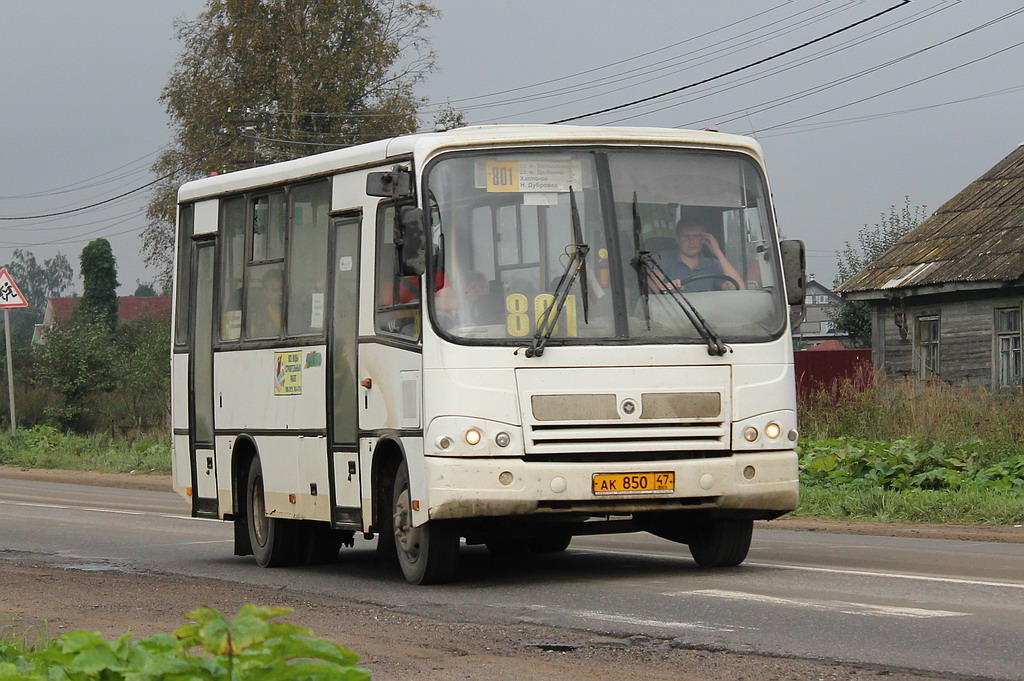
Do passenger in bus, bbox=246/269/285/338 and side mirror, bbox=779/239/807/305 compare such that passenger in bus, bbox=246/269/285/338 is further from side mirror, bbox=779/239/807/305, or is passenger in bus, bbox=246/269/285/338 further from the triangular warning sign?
the triangular warning sign

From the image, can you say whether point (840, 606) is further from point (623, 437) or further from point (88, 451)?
point (88, 451)

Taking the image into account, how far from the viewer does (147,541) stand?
656 inches

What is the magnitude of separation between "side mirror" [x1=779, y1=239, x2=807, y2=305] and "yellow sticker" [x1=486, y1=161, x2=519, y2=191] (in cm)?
191

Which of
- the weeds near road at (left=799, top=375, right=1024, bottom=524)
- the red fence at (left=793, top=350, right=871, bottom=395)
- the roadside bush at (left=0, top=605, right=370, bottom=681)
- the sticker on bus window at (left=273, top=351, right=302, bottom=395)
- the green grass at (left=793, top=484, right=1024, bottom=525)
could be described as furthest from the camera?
the red fence at (left=793, top=350, right=871, bottom=395)

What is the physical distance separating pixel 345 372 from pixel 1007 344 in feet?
75.9

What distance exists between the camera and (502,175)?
11.1m

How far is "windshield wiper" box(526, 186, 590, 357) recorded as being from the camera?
35.4 feet

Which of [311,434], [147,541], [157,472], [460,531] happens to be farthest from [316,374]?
[157,472]

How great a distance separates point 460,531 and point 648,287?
199 centimetres

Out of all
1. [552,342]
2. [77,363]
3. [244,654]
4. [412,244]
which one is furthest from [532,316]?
[77,363]

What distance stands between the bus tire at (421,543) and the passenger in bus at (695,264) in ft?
6.75

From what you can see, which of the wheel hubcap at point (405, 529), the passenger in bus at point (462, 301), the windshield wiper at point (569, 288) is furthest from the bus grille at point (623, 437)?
the wheel hubcap at point (405, 529)

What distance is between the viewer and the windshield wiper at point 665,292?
11.1 m

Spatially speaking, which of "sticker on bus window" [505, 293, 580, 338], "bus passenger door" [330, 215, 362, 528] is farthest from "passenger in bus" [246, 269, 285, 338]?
"sticker on bus window" [505, 293, 580, 338]
